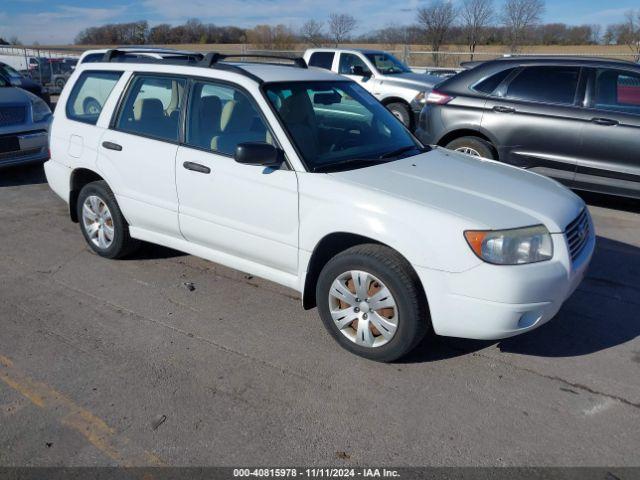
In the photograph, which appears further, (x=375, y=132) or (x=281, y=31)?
(x=281, y=31)

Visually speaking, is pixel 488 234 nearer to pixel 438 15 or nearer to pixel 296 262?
pixel 296 262

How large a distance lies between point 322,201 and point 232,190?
76cm

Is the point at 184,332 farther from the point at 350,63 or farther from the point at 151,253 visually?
the point at 350,63

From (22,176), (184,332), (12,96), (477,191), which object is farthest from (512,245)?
(22,176)

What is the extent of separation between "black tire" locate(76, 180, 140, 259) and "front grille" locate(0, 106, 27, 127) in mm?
3815

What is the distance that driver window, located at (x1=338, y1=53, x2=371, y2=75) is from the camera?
1320cm

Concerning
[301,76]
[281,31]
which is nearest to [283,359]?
[301,76]

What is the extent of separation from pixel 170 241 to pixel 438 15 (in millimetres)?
41344

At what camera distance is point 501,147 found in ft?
23.1

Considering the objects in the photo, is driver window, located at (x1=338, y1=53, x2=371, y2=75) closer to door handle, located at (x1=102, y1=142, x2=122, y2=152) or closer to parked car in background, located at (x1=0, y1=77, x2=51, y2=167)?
parked car in background, located at (x1=0, y1=77, x2=51, y2=167)

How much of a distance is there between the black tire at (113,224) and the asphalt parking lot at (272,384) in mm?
319

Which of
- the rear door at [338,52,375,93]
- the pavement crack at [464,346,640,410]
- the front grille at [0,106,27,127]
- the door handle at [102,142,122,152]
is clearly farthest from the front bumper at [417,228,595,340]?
the rear door at [338,52,375,93]

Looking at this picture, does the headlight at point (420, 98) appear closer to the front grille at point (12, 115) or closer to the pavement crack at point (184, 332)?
the front grille at point (12, 115)

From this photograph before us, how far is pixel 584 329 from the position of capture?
3980mm
